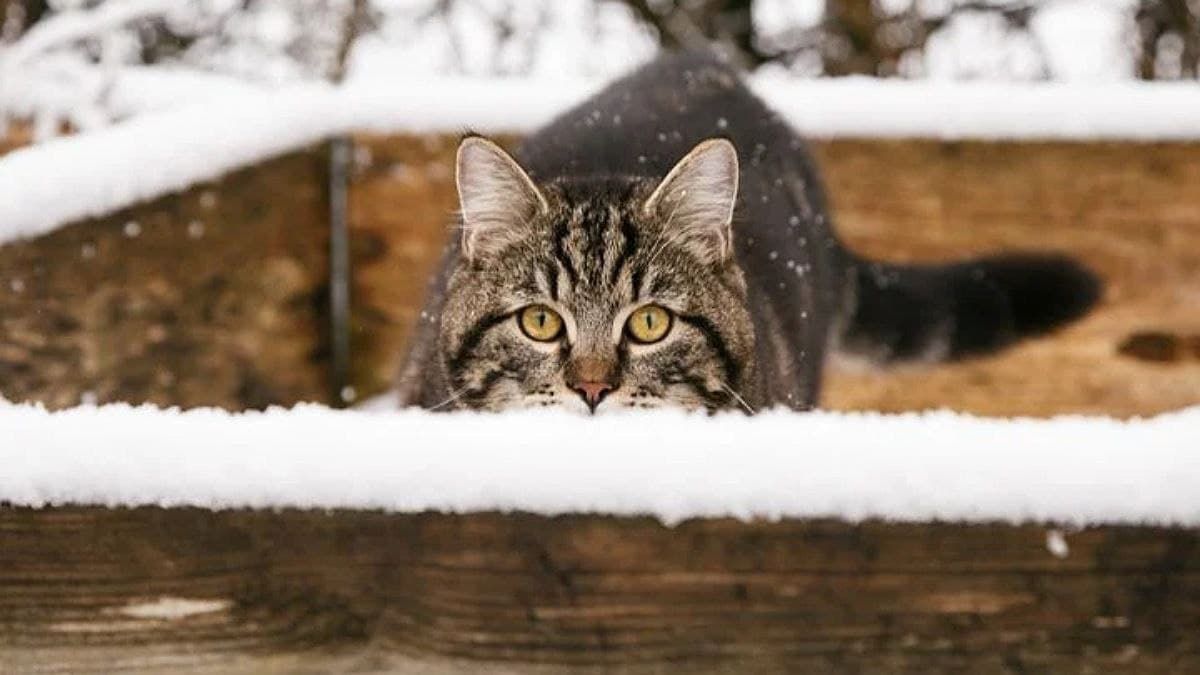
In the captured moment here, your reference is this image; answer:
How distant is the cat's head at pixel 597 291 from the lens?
176 centimetres

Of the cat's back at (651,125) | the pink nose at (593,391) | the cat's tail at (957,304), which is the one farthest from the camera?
the cat's tail at (957,304)

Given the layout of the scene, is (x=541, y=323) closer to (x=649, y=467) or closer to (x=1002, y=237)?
(x=649, y=467)

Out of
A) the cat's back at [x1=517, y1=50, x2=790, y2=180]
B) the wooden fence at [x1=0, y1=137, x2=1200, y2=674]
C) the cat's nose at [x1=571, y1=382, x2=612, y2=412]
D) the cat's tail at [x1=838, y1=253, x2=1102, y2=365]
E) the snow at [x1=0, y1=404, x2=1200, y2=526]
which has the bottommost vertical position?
the cat's tail at [x1=838, y1=253, x2=1102, y2=365]

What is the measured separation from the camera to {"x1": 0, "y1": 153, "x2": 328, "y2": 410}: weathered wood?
1896 mm

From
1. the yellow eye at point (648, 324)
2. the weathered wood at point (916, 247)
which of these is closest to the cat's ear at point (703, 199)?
the yellow eye at point (648, 324)

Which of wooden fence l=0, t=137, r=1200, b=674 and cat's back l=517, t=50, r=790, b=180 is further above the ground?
cat's back l=517, t=50, r=790, b=180

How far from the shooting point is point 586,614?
0.79m

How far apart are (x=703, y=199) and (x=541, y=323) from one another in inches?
10.6

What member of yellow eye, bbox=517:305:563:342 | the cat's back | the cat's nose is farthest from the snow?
the cat's back

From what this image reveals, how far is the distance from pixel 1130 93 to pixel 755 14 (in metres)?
2.09

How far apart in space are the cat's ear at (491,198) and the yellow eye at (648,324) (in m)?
0.20

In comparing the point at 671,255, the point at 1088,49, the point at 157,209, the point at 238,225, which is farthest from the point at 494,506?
the point at 1088,49

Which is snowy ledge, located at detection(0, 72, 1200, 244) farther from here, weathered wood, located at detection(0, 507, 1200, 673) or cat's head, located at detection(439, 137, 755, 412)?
weathered wood, located at detection(0, 507, 1200, 673)

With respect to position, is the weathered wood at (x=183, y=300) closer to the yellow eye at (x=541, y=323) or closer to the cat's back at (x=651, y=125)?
the cat's back at (x=651, y=125)
